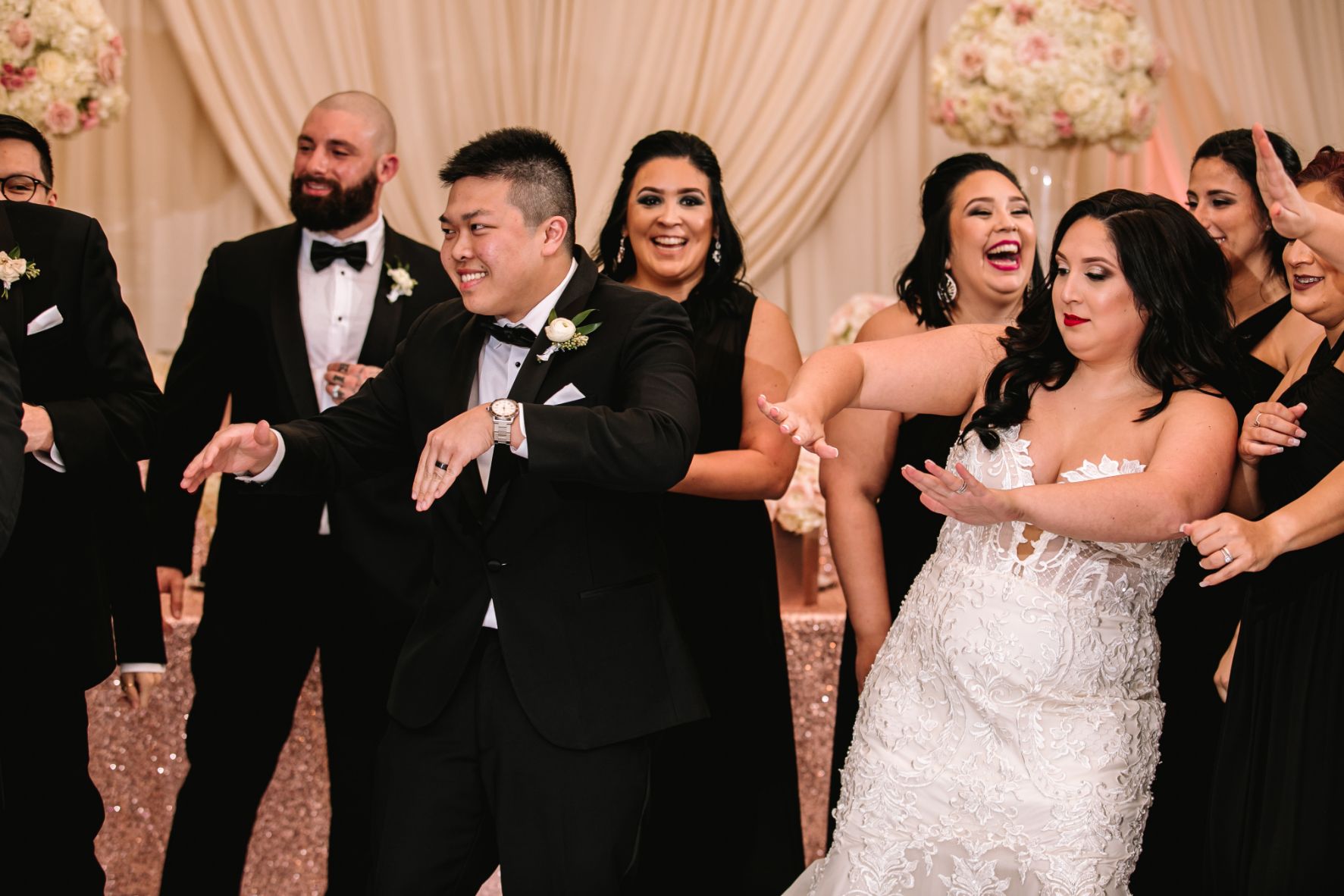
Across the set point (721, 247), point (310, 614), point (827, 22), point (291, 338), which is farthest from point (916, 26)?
point (310, 614)

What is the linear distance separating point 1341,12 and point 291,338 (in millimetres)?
4305

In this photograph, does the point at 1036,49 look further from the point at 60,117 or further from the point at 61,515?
the point at 61,515

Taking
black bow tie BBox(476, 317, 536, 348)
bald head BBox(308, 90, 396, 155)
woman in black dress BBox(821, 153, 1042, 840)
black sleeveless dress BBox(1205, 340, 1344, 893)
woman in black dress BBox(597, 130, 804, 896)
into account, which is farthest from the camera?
bald head BBox(308, 90, 396, 155)

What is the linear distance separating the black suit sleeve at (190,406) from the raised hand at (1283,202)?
8.11ft

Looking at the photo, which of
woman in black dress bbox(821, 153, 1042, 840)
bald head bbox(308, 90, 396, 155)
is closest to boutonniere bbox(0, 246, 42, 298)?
bald head bbox(308, 90, 396, 155)

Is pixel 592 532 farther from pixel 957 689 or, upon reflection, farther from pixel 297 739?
pixel 297 739

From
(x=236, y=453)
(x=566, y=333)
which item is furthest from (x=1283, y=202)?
(x=236, y=453)

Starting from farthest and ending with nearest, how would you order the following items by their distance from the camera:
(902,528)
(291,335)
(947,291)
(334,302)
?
(334,302), (291,335), (947,291), (902,528)

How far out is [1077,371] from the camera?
267 centimetres

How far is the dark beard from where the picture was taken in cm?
379

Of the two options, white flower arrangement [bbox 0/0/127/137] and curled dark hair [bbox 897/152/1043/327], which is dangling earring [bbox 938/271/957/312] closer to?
curled dark hair [bbox 897/152/1043/327]

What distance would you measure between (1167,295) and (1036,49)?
2.36m

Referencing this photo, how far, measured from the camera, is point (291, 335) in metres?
3.68

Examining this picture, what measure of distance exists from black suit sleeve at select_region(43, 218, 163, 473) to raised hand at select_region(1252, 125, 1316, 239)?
2195 millimetres
